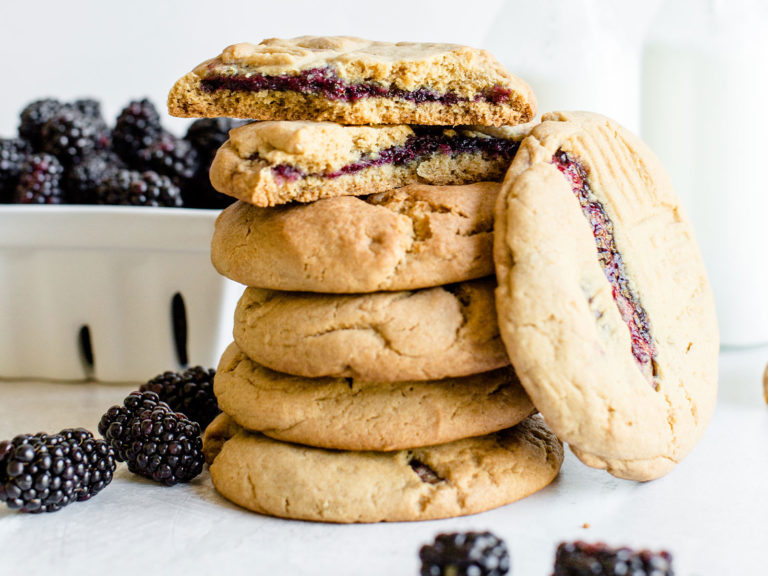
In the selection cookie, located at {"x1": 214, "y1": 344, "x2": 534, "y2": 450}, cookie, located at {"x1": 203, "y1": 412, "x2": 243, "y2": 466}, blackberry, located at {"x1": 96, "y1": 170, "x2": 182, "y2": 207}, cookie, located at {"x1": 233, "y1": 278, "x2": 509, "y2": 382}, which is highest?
blackberry, located at {"x1": 96, "y1": 170, "x2": 182, "y2": 207}

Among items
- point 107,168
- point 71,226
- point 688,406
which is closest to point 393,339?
point 688,406

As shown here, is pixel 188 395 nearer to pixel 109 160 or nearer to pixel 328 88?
pixel 328 88

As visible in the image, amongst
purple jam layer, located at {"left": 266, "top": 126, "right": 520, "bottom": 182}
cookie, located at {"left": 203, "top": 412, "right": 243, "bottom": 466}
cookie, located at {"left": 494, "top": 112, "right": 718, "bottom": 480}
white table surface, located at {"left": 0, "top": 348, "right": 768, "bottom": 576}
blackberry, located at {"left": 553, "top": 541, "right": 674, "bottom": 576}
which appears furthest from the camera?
cookie, located at {"left": 203, "top": 412, "right": 243, "bottom": 466}

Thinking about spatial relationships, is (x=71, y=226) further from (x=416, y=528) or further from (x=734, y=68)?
(x=734, y=68)

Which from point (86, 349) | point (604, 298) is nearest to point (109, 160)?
point (86, 349)

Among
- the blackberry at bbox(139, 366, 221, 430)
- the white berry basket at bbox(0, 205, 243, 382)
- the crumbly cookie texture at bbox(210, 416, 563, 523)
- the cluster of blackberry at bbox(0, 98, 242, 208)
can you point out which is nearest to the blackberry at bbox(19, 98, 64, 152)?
the cluster of blackberry at bbox(0, 98, 242, 208)

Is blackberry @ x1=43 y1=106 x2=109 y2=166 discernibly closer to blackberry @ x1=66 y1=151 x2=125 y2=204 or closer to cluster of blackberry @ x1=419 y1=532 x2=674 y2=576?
blackberry @ x1=66 y1=151 x2=125 y2=204

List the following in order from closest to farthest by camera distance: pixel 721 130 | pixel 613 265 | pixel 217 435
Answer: pixel 613 265 → pixel 217 435 → pixel 721 130
